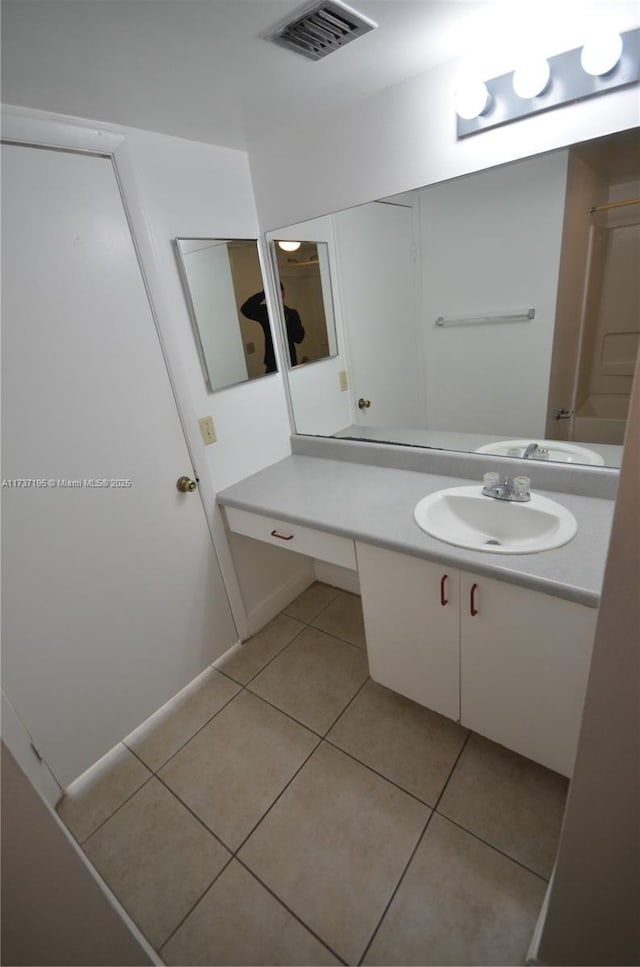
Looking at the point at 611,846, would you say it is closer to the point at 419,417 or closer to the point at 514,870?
the point at 514,870

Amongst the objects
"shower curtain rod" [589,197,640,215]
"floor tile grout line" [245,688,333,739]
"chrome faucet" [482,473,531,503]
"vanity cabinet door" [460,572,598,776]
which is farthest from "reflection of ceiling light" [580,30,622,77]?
"floor tile grout line" [245,688,333,739]

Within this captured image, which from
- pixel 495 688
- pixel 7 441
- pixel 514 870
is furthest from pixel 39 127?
pixel 514 870

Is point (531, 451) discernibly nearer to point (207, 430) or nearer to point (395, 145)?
point (395, 145)

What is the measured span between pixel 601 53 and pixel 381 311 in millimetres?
909

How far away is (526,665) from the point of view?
1.14 m

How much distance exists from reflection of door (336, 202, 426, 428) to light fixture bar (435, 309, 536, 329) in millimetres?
132

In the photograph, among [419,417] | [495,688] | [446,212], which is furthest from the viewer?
[419,417]

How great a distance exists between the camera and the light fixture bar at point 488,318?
4.50 feet

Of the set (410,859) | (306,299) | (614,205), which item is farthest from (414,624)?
(306,299)

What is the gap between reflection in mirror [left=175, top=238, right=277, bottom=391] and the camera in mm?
1572

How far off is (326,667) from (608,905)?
1.24 metres

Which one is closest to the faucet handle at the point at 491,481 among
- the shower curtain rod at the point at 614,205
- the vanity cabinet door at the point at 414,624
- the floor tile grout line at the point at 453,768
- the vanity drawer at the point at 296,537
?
the vanity cabinet door at the point at 414,624

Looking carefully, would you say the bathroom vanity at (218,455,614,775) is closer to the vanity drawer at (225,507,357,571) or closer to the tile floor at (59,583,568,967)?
the vanity drawer at (225,507,357,571)

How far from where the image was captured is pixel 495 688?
1230 millimetres
